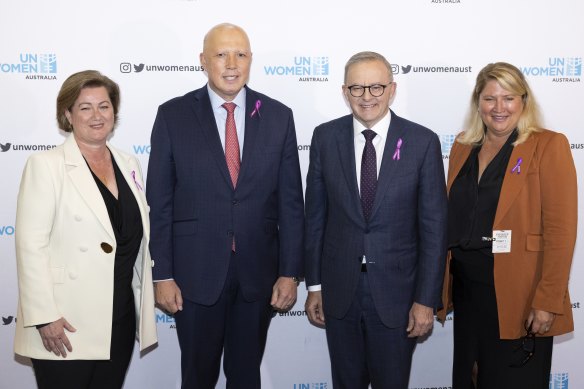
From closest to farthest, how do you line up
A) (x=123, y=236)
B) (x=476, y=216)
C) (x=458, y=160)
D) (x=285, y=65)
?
1. (x=123, y=236)
2. (x=476, y=216)
3. (x=458, y=160)
4. (x=285, y=65)

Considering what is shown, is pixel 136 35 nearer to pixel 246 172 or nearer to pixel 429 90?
pixel 246 172

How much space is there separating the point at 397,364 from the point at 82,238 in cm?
146

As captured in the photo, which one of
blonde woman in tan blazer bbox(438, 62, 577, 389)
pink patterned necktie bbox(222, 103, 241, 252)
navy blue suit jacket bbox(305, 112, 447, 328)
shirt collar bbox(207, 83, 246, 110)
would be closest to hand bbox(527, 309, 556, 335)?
blonde woman in tan blazer bbox(438, 62, 577, 389)

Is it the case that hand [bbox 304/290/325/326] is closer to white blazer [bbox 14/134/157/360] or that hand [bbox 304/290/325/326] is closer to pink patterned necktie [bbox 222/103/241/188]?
pink patterned necktie [bbox 222/103/241/188]

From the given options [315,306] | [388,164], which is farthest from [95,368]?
[388,164]

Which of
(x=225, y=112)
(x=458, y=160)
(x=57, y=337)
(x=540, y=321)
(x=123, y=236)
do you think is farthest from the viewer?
(x=458, y=160)

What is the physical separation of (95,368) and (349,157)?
1427 millimetres

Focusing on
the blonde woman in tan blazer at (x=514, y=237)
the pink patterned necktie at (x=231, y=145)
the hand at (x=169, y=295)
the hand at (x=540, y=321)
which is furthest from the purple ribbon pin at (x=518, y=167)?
the hand at (x=169, y=295)

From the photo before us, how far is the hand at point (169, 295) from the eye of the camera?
8.64ft

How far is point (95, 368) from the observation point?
2.44m

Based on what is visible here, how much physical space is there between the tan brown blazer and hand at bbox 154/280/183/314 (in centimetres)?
146

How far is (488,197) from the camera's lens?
2627 millimetres

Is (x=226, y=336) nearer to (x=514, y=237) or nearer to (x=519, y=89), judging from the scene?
(x=514, y=237)

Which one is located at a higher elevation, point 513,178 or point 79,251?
point 513,178
